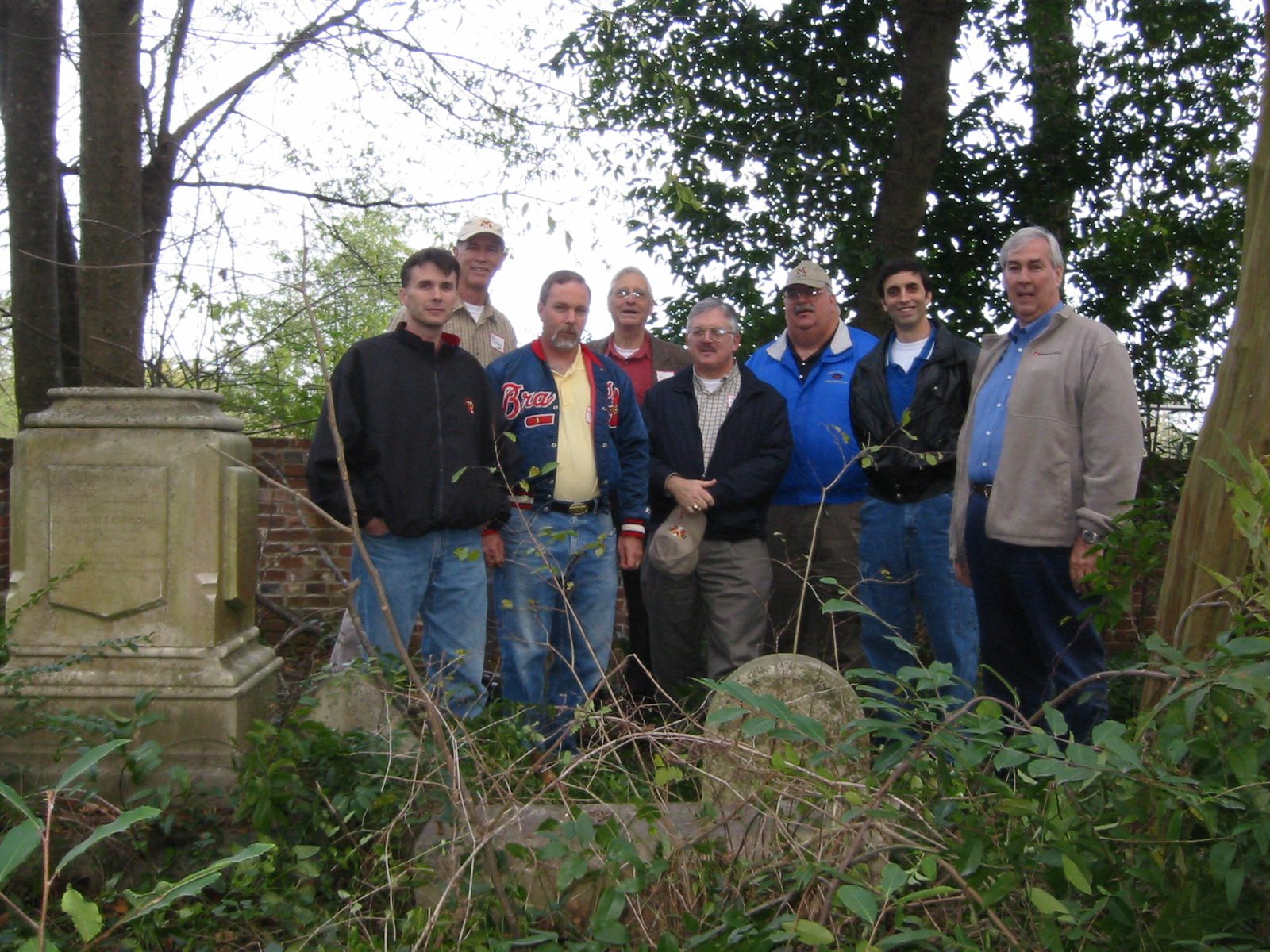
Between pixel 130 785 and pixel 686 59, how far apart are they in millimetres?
5321

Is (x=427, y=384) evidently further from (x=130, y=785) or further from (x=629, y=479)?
(x=130, y=785)

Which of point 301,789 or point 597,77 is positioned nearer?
point 301,789

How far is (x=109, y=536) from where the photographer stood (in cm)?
424

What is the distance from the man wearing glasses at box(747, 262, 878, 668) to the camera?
5.02 metres

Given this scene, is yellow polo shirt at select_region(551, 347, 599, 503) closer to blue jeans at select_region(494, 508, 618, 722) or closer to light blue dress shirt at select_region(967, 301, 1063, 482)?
blue jeans at select_region(494, 508, 618, 722)

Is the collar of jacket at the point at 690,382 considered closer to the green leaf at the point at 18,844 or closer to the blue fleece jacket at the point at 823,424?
the blue fleece jacket at the point at 823,424

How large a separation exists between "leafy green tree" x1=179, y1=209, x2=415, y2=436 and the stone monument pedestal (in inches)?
67.4

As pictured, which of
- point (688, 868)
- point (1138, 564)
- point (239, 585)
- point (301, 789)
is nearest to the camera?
point (688, 868)

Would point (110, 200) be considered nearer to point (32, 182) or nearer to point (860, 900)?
point (32, 182)

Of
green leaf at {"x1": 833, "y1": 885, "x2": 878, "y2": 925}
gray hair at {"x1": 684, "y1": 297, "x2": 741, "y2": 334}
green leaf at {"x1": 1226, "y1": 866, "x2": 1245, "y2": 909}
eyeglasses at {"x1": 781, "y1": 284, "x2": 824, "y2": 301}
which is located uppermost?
eyeglasses at {"x1": 781, "y1": 284, "x2": 824, "y2": 301}

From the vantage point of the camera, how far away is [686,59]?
294 inches

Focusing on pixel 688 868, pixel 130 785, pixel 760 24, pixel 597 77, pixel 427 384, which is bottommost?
pixel 130 785

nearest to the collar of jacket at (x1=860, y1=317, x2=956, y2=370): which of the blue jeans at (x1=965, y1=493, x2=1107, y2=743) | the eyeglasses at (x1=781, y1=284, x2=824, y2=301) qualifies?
the eyeglasses at (x1=781, y1=284, x2=824, y2=301)

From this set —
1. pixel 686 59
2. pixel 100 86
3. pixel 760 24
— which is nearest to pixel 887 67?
pixel 760 24
